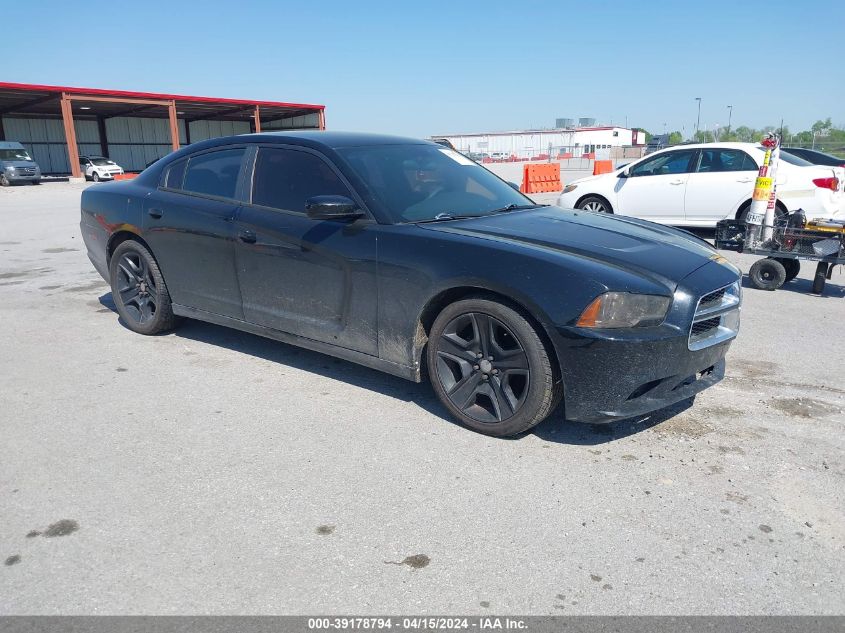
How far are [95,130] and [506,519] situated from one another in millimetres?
54762

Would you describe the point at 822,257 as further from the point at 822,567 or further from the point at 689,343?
the point at 822,567

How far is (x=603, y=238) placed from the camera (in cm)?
379

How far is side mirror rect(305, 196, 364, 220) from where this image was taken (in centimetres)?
384

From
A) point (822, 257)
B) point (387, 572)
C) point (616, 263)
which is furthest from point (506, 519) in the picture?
point (822, 257)

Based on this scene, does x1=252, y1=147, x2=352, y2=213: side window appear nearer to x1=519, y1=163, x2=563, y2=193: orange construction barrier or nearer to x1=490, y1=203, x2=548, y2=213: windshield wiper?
x1=490, y1=203, x2=548, y2=213: windshield wiper

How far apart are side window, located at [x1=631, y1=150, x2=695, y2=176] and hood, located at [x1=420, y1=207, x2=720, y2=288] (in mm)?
6797

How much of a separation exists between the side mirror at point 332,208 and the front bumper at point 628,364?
146 cm

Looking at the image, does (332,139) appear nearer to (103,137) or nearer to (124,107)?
(124,107)

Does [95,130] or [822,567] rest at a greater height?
[95,130]

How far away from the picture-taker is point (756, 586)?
2.40 m

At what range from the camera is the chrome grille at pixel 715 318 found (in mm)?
3395

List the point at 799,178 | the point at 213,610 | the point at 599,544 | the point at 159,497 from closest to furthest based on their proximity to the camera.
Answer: the point at 213,610 → the point at 599,544 → the point at 159,497 → the point at 799,178

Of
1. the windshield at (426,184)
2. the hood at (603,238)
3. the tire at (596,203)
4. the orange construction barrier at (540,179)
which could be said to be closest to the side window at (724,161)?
the tire at (596,203)

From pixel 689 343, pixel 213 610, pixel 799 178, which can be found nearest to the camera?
pixel 213 610
